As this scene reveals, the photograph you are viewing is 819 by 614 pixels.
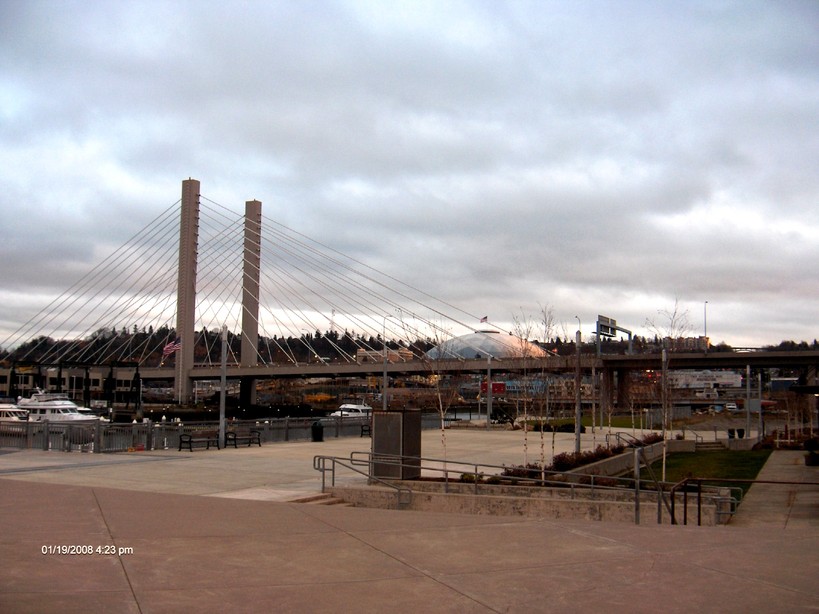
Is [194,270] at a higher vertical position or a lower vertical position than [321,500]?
higher

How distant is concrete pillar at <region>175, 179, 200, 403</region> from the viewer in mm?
58469

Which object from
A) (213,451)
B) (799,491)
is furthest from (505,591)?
(213,451)

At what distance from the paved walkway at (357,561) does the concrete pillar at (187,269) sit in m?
44.8

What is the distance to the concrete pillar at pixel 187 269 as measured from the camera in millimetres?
58469

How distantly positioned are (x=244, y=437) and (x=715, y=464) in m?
19.1

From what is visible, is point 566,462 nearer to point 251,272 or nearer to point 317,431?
point 317,431

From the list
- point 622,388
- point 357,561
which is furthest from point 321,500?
point 622,388

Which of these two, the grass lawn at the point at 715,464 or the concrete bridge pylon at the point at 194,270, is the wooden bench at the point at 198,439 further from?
the concrete bridge pylon at the point at 194,270

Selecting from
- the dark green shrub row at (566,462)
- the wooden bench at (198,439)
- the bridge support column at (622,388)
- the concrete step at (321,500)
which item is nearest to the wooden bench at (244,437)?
the wooden bench at (198,439)

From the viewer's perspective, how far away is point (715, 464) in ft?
108

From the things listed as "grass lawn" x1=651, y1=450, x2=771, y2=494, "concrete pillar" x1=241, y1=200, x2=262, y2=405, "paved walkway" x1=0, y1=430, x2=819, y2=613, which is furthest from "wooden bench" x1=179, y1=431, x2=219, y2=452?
"concrete pillar" x1=241, y1=200, x2=262, y2=405

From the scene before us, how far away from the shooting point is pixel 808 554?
9281 mm

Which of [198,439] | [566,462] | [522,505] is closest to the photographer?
[522,505]

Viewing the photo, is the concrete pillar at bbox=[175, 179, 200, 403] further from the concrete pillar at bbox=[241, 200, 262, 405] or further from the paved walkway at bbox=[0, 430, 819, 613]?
the paved walkway at bbox=[0, 430, 819, 613]
